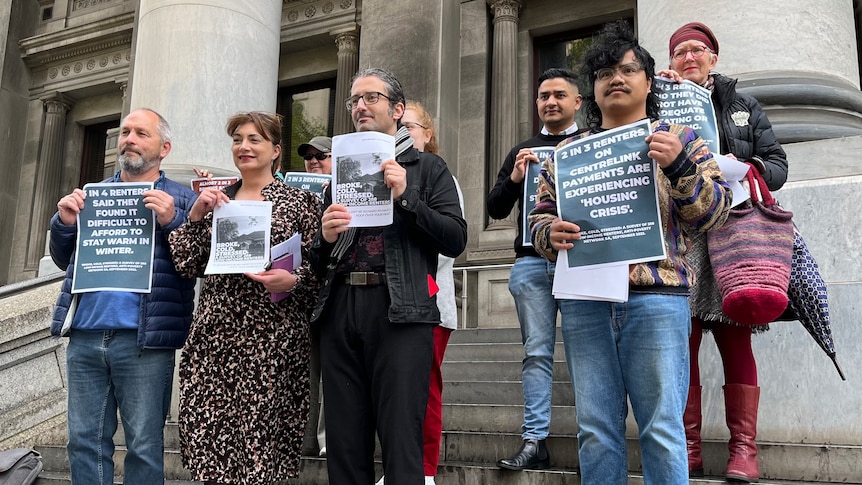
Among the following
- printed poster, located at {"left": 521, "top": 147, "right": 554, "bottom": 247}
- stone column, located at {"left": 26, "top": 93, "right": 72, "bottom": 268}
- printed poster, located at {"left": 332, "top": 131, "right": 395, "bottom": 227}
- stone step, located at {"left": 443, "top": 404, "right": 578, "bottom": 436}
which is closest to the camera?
printed poster, located at {"left": 332, "top": 131, "right": 395, "bottom": 227}

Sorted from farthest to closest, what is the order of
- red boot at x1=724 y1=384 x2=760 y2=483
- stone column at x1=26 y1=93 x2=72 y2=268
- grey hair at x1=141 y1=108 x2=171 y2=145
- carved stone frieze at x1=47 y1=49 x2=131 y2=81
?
stone column at x1=26 y1=93 x2=72 y2=268, carved stone frieze at x1=47 y1=49 x2=131 y2=81, grey hair at x1=141 y1=108 x2=171 y2=145, red boot at x1=724 y1=384 x2=760 y2=483

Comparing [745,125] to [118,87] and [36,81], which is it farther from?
[36,81]

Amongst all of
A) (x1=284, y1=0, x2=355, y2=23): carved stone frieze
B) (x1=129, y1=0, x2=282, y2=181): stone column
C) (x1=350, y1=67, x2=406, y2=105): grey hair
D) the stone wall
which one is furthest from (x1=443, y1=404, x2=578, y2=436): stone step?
(x1=284, y1=0, x2=355, y2=23): carved stone frieze

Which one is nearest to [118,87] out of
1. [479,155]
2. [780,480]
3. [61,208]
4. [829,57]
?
[479,155]

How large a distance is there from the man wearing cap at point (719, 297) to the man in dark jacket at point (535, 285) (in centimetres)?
77

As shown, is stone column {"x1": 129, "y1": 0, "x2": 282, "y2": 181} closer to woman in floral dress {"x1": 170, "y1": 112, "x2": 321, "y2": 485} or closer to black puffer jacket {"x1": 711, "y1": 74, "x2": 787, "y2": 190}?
woman in floral dress {"x1": 170, "y1": 112, "x2": 321, "y2": 485}

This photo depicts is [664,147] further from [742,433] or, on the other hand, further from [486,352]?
[486,352]

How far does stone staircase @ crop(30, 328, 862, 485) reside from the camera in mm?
3895

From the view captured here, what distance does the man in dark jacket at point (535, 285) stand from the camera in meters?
4.29

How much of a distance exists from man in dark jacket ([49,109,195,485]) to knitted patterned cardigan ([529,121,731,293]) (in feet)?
6.56

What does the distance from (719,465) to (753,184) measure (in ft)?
4.91

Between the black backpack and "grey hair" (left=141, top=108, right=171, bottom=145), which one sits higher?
"grey hair" (left=141, top=108, right=171, bottom=145)

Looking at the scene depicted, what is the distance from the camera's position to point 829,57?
5.26 m

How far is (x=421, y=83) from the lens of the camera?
991 cm
